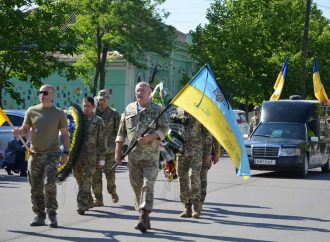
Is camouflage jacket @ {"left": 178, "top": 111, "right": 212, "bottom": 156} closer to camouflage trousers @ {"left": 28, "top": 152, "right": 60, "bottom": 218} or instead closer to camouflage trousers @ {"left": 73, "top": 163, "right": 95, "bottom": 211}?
camouflage trousers @ {"left": 73, "top": 163, "right": 95, "bottom": 211}

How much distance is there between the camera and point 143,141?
10094 mm

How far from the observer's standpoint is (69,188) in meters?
16.4

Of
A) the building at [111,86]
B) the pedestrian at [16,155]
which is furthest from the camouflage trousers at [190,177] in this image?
the building at [111,86]

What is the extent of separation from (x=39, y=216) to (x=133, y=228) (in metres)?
1.27

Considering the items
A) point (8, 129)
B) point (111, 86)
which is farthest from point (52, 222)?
point (111, 86)

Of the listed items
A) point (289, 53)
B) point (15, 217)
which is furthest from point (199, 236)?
point (289, 53)

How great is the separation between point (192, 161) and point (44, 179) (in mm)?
2453

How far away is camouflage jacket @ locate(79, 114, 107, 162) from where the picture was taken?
12.0m

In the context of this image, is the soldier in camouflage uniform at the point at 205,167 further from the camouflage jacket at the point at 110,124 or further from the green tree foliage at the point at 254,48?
the green tree foliage at the point at 254,48

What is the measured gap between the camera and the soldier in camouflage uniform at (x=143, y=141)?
10.2 metres

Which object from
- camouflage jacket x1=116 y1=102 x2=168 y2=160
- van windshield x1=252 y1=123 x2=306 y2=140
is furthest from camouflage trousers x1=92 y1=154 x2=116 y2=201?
van windshield x1=252 y1=123 x2=306 y2=140

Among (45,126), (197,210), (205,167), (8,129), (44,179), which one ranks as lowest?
(197,210)

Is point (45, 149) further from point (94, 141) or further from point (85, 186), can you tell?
point (94, 141)

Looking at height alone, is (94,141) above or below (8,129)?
below
